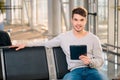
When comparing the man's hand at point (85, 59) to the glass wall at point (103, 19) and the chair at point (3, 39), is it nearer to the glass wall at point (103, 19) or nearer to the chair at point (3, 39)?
the chair at point (3, 39)

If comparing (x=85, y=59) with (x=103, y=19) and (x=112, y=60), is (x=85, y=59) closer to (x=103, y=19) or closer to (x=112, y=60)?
(x=112, y=60)

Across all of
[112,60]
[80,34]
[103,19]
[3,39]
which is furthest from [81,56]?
[103,19]

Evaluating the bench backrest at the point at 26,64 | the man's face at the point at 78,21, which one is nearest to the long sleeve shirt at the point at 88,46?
the man's face at the point at 78,21

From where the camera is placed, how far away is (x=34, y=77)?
3527 mm

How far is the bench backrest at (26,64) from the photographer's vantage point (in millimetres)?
3441

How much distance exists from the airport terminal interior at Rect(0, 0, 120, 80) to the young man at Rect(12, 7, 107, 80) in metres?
0.38

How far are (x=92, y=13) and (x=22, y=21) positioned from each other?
453 inches

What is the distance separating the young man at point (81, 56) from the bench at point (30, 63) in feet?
0.35

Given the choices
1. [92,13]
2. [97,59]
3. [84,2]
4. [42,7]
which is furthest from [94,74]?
[42,7]

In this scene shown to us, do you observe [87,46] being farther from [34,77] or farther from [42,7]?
[42,7]

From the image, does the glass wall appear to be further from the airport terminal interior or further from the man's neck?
the man's neck

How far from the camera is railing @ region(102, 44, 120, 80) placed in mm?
6295

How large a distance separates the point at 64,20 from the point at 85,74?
1067 cm

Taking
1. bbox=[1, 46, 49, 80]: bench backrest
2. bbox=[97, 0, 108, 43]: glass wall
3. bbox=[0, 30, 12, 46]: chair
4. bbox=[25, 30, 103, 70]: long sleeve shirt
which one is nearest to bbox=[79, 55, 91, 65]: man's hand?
bbox=[25, 30, 103, 70]: long sleeve shirt
